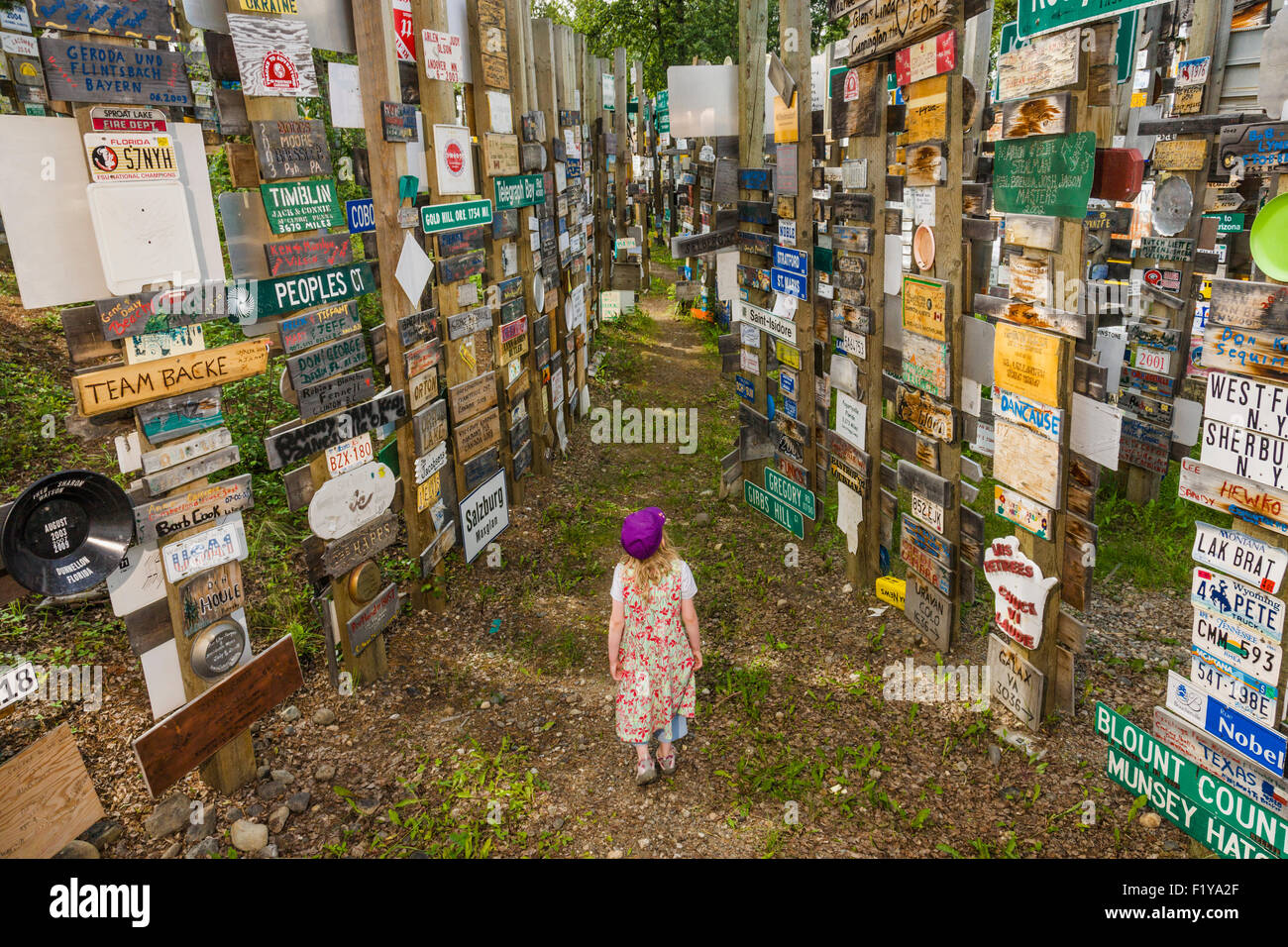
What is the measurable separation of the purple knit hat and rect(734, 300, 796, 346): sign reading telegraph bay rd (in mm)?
2932

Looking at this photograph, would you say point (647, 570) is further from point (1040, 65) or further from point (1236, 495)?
point (1040, 65)

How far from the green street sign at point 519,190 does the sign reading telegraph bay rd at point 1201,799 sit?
5545 millimetres

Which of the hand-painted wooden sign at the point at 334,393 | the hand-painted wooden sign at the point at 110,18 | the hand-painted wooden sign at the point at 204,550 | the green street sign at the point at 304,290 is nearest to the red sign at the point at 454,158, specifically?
the green street sign at the point at 304,290

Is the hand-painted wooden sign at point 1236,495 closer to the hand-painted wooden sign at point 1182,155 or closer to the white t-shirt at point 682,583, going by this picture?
the white t-shirt at point 682,583

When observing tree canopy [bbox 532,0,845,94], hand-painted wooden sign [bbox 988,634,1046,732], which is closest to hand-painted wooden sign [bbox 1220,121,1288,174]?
hand-painted wooden sign [bbox 988,634,1046,732]

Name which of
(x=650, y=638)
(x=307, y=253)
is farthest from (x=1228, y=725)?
(x=307, y=253)

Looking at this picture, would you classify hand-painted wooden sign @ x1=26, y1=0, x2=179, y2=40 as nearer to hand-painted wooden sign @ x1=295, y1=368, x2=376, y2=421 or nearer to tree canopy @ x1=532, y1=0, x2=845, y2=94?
hand-painted wooden sign @ x1=295, y1=368, x2=376, y2=421

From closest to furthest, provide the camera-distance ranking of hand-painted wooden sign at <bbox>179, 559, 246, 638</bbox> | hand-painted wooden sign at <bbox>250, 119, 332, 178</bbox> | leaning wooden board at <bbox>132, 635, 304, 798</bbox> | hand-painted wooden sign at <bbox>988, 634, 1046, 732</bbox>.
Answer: leaning wooden board at <bbox>132, 635, 304, 798</bbox> < hand-painted wooden sign at <bbox>179, 559, 246, 638</bbox> < hand-painted wooden sign at <bbox>250, 119, 332, 178</bbox> < hand-painted wooden sign at <bbox>988, 634, 1046, 732</bbox>

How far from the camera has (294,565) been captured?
6434 mm

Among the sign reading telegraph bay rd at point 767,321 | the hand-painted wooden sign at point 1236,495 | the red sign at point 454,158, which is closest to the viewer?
the hand-painted wooden sign at point 1236,495

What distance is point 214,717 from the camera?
4109mm

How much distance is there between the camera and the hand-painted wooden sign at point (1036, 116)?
12.6ft

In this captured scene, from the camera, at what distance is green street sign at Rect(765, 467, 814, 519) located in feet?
22.2
